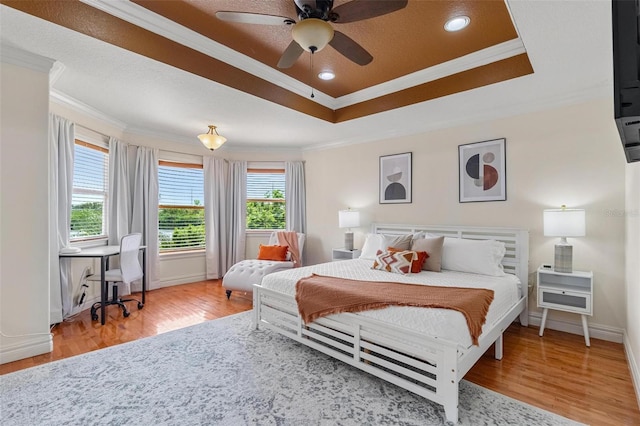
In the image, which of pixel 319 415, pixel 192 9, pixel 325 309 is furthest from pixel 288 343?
pixel 192 9

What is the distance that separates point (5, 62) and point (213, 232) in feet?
11.9

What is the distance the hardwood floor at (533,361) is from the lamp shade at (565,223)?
108 centimetres

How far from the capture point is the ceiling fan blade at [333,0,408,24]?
1.78 metres

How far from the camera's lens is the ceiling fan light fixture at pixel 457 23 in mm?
2395

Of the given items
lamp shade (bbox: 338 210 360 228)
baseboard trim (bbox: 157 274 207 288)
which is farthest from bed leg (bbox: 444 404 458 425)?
baseboard trim (bbox: 157 274 207 288)

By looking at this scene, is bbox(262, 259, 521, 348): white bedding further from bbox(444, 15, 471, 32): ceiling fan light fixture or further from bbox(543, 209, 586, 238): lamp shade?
bbox(444, 15, 471, 32): ceiling fan light fixture

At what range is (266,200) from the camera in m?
6.24

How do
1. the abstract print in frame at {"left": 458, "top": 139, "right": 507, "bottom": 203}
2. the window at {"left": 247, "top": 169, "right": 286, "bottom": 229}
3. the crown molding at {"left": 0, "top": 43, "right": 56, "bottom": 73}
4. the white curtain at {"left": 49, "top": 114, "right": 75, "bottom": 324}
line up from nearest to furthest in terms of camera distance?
the crown molding at {"left": 0, "top": 43, "right": 56, "bottom": 73} < the white curtain at {"left": 49, "top": 114, "right": 75, "bottom": 324} < the abstract print in frame at {"left": 458, "top": 139, "right": 507, "bottom": 203} < the window at {"left": 247, "top": 169, "right": 286, "bottom": 229}

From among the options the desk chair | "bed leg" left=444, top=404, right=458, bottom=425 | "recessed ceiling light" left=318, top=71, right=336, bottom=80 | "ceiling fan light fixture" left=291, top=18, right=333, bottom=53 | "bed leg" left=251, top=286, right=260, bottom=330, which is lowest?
"bed leg" left=444, top=404, right=458, bottom=425

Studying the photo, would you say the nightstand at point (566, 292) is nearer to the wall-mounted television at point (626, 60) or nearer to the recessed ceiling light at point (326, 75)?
the wall-mounted television at point (626, 60)

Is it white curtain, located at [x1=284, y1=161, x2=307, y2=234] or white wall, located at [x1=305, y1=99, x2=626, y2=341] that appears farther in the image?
white curtain, located at [x1=284, y1=161, x2=307, y2=234]

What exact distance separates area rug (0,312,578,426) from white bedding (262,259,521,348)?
49 cm

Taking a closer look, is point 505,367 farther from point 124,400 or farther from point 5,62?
point 5,62

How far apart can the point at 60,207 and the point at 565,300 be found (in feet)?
18.4
